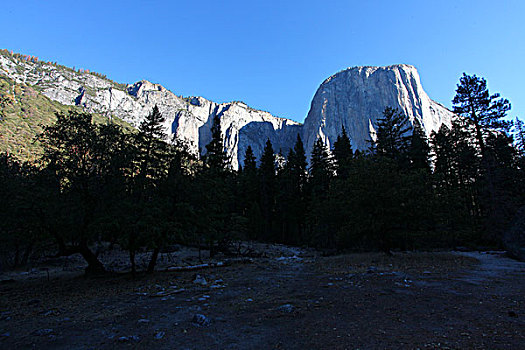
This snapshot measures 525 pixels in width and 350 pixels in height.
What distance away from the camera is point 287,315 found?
237 inches

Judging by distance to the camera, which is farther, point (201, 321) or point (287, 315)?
point (287, 315)

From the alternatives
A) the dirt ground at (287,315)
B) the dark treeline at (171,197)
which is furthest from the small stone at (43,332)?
the dark treeline at (171,197)

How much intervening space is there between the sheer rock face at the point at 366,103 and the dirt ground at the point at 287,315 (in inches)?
5261

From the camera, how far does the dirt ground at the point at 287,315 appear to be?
176 inches

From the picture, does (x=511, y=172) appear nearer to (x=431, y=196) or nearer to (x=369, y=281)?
(x=431, y=196)

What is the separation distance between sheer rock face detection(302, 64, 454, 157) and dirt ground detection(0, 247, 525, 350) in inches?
5261

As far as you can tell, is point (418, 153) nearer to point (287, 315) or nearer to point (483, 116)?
point (483, 116)

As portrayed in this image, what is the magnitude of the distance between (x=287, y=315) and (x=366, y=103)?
158896mm

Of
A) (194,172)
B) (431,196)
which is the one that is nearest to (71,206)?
(194,172)

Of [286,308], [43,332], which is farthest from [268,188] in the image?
[43,332]

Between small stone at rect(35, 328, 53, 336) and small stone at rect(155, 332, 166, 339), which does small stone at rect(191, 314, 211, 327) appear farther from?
small stone at rect(35, 328, 53, 336)

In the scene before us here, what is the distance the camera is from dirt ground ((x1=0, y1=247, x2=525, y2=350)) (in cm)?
447

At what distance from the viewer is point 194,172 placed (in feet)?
49.1

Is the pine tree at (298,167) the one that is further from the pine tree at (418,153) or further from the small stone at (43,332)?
the small stone at (43,332)
